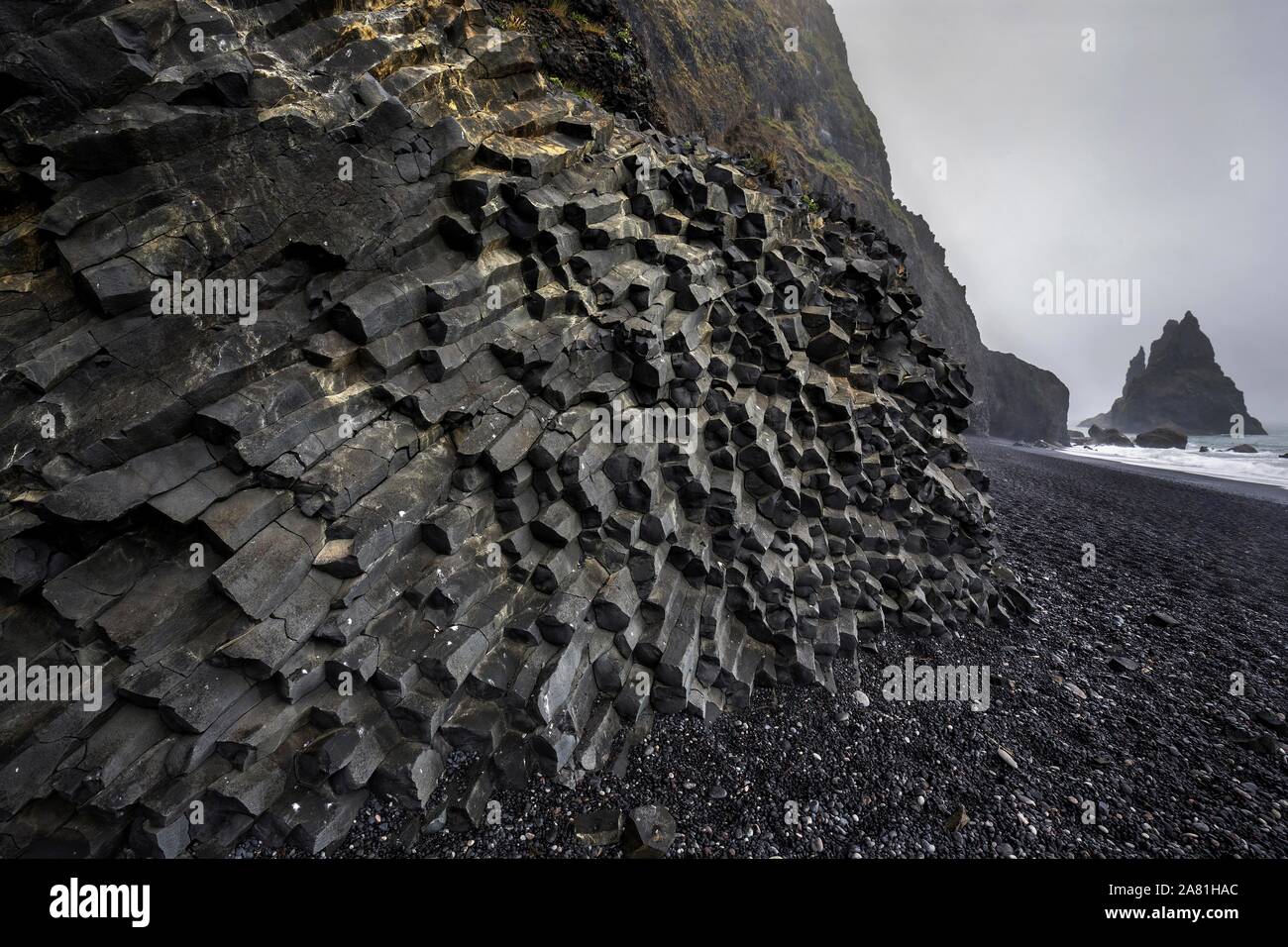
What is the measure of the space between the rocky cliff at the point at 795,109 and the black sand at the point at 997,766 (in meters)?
12.3

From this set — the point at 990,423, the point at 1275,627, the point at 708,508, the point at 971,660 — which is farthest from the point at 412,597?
the point at 990,423

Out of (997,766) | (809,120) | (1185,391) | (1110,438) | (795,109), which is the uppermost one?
(809,120)

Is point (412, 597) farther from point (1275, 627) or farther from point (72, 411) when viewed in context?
point (1275, 627)

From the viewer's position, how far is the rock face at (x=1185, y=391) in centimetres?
10900

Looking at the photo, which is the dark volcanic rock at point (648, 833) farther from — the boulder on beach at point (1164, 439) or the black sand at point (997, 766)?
the boulder on beach at point (1164, 439)

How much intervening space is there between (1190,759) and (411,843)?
11251 millimetres

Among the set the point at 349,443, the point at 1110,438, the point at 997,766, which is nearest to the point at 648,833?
the point at 997,766

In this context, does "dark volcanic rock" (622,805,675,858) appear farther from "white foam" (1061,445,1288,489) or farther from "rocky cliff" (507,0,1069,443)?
"white foam" (1061,445,1288,489)

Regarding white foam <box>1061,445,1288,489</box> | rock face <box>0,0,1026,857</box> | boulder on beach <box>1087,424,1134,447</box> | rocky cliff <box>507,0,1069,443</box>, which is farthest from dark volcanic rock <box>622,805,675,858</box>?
boulder on beach <box>1087,424,1134,447</box>

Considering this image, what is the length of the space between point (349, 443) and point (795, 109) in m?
51.3

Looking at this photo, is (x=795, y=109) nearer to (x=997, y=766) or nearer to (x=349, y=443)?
(x=349, y=443)

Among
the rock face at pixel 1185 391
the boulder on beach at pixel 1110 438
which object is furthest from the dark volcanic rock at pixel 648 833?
the rock face at pixel 1185 391

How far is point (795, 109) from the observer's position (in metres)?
42.8

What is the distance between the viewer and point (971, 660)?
9586 mm
